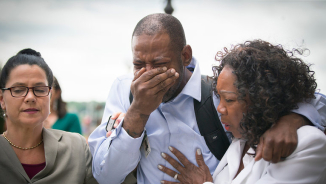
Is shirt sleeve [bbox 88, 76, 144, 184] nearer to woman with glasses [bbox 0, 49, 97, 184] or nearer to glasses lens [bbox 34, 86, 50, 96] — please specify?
woman with glasses [bbox 0, 49, 97, 184]

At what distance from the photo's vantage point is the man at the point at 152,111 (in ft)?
7.63

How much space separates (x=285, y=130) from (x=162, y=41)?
1.34 metres

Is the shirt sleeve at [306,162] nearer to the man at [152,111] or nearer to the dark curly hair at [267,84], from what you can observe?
the dark curly hair at [267,84]

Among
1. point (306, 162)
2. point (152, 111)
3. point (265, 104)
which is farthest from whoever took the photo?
point (152, 111)

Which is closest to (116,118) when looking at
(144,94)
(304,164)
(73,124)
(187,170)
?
(144,94)

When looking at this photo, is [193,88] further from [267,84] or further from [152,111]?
[267,84]

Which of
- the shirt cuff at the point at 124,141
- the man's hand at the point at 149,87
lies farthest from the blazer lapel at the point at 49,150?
the man's hand at the point at 149,87

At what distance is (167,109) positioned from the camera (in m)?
2.70

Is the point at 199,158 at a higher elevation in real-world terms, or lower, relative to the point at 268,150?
lower

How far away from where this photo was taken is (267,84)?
1.98m

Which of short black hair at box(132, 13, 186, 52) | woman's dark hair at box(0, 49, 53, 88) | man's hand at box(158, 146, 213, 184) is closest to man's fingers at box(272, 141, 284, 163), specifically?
man's hand at box(158, 146, 213, 184)

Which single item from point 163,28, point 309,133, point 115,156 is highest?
point 163,28

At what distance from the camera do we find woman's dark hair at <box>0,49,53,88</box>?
8.00ft

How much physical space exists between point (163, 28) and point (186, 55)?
16.2 inches
